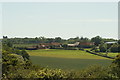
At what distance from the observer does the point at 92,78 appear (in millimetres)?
9188

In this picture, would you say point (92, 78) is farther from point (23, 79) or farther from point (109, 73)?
point (23, 79)

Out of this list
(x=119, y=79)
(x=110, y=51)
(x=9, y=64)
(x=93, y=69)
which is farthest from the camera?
(x=110, y=51)

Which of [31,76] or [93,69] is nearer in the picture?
[31,76]

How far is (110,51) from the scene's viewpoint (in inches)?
1551

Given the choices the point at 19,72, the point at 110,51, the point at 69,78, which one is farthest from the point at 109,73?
the point at 110,51

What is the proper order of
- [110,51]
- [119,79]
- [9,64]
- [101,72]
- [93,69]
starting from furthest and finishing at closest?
[110,51] → [9,64] → [93,69] → [101,72] → [119,79]

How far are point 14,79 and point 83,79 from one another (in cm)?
302

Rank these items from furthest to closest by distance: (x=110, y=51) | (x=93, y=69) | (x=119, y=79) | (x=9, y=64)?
(x=110, y=51), (x=9, y=64), (x=93, y=69), (x=119, y=79)

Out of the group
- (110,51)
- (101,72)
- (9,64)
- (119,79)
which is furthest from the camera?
(110,51)

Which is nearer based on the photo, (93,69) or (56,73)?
(56,73)

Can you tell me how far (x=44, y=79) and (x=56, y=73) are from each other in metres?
0.58

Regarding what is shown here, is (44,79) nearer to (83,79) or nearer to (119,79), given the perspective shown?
(83,79)

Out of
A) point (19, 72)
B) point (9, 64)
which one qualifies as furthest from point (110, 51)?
point (19, 72)

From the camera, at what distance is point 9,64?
512 inches
